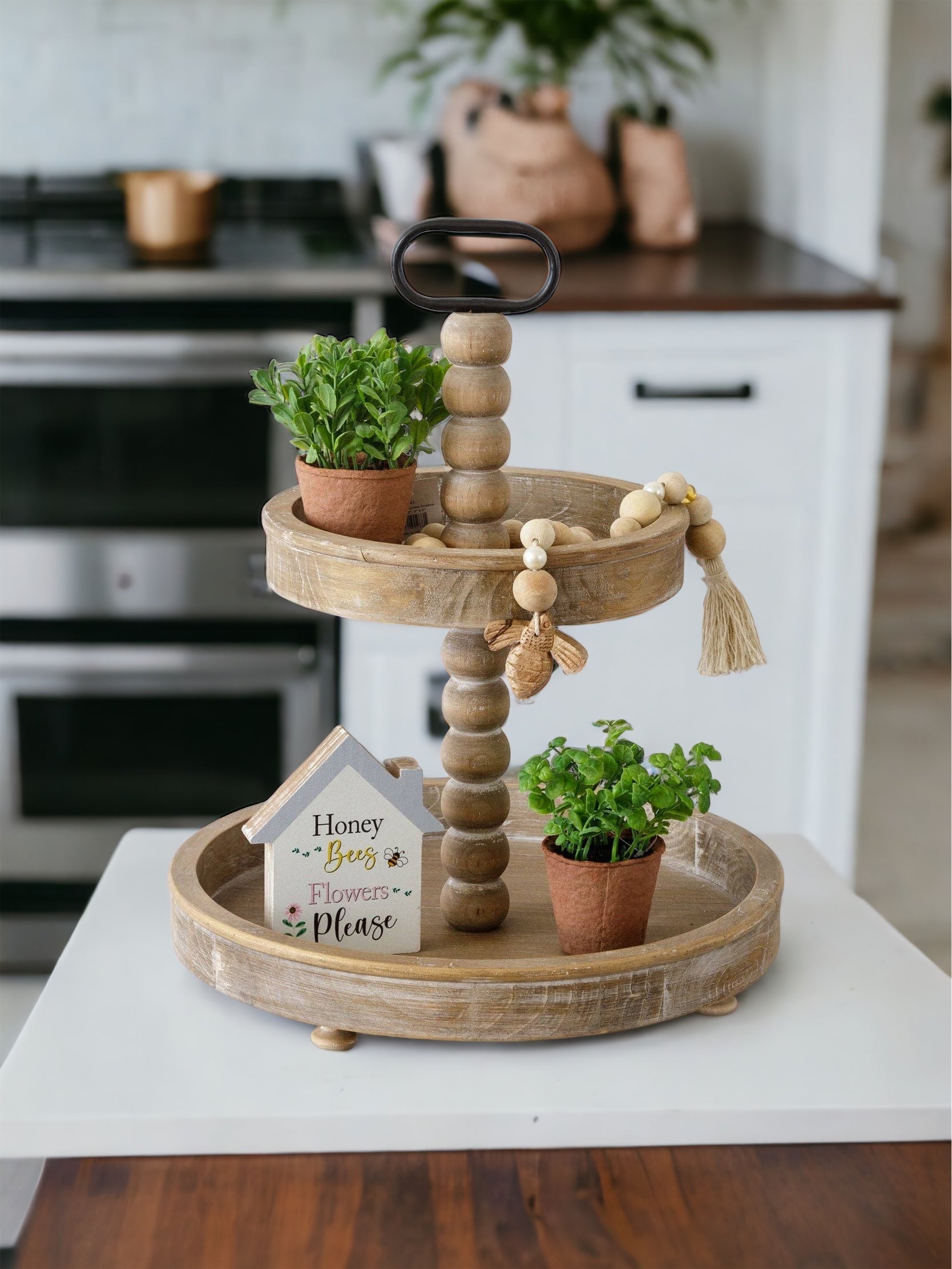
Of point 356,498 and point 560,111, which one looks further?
point 560,111

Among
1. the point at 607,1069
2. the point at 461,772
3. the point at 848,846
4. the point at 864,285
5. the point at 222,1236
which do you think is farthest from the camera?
the point at 848,846

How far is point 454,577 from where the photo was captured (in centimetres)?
78

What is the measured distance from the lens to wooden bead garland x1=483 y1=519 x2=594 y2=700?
77cm

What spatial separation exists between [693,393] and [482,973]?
4.91 feet

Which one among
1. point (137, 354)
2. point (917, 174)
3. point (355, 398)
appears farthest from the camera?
point (917, 174)

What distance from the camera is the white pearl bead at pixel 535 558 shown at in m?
0.77

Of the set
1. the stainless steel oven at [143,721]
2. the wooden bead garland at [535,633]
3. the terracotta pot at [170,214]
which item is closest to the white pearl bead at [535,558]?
the wooden bead garland at [535,633]

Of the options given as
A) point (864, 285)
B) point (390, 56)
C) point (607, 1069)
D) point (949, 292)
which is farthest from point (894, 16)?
point (607, 1069)

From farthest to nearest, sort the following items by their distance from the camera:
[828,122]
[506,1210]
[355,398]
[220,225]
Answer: [220,225] → [828,122] → [355,398] → [506,1210]

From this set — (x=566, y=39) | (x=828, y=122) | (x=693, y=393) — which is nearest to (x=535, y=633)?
(x=693, y=393)

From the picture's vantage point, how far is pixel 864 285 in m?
2.17

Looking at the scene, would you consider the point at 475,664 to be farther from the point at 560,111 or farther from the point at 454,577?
the point at 560,111

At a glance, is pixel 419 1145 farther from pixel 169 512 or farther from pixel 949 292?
pixel 949 292

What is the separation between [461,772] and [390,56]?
220cm
